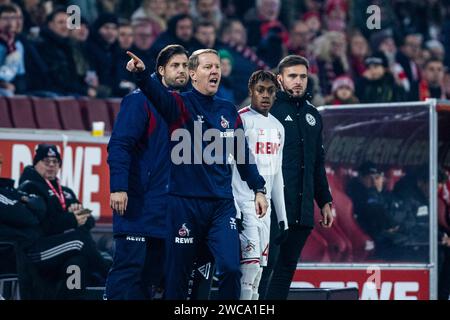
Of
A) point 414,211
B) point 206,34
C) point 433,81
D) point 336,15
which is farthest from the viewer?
point 336,15

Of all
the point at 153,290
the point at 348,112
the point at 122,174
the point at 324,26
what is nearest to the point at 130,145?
the point at 122,174

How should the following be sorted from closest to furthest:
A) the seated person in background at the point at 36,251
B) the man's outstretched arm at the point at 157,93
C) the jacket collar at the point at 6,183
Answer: the man's outstretched arm at the point at 157,93, the seated person in background at the point at 36,251, the jacket collar at the point at 6,183

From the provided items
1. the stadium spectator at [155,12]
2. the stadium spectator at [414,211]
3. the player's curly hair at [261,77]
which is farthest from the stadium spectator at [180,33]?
the player's curly hair at [261,77]

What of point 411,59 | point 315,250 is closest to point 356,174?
point 315,250

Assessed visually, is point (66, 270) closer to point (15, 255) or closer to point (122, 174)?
point (15, 255)

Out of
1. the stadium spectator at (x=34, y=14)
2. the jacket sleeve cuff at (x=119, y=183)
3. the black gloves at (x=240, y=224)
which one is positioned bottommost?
the black gloves at (x=240, y=224)

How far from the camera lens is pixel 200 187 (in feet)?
31.2

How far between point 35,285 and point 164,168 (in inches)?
95.0

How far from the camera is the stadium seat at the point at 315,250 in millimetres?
13281

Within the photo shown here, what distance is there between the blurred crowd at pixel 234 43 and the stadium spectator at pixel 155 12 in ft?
0.04

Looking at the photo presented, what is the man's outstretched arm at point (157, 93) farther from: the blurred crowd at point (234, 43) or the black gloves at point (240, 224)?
the blurred crowd at point (234, 43)

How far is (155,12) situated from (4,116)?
14.8 ft

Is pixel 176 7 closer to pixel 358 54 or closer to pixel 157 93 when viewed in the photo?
pixel 358 54

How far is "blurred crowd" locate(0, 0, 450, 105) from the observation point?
50.2 ft
